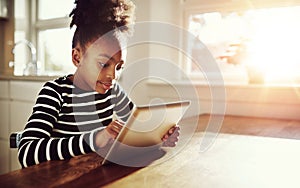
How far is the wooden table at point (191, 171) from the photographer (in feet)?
1.68

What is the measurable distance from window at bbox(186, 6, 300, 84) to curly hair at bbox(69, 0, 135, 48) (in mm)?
776

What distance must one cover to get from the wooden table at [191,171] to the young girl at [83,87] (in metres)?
0.11

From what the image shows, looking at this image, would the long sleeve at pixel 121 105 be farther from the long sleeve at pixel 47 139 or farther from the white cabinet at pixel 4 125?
the white cabinet at pixel 4 125

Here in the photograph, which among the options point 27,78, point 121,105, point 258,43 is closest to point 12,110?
point 27,78

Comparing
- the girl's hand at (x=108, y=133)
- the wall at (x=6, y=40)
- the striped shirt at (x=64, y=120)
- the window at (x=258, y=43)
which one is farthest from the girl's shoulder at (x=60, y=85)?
the wall at (x=6, y=40)

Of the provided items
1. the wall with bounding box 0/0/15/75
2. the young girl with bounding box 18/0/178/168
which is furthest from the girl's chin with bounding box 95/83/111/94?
the wall with bounding box 0/0/15/75

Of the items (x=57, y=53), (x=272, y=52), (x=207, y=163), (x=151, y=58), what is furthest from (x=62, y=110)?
(x=57, y=53)

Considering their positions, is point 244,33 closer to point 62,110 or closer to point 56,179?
point 62,110

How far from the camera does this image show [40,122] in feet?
2.49

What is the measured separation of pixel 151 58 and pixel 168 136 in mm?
866

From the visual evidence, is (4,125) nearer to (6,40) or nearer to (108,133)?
(6,40)

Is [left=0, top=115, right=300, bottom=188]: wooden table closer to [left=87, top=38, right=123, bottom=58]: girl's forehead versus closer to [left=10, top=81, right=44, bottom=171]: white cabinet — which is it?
[left=87, top=38, right=123, bottom=58]: girl's forehead

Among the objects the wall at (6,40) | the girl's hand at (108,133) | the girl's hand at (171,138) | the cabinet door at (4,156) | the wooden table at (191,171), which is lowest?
the cabinet door at (4,156)

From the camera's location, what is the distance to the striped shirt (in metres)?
0.70
